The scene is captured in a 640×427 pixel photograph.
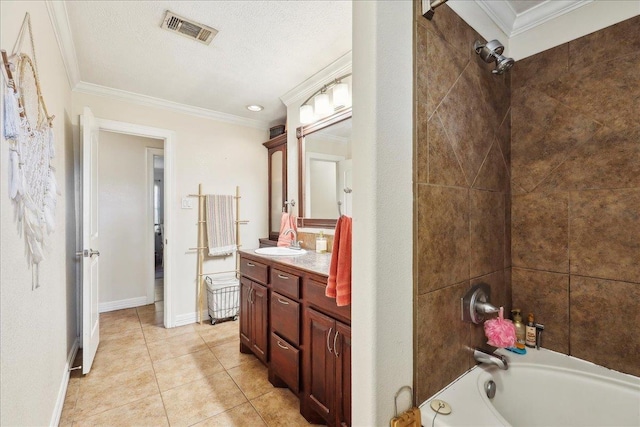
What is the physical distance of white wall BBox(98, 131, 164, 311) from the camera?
3479mm

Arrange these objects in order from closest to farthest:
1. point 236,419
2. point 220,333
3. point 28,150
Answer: point 28,150 → point 236,419 → point 220,333

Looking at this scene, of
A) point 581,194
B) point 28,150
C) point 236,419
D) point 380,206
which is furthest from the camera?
point 236,419

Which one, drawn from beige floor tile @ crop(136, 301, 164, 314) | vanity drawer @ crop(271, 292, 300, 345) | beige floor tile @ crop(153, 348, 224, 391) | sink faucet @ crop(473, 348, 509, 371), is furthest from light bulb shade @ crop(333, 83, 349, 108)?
beige floor tile @ crop(136, 301, 164, 314)

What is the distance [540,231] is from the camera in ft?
5.08

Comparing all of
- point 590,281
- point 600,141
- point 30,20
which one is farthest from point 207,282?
point 600,141

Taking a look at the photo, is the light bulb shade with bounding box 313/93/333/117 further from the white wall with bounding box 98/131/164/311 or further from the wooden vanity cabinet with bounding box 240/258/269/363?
the white wall with bounding box 98/131/164/311

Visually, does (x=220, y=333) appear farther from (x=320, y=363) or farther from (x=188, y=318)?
(x=320, y=363)

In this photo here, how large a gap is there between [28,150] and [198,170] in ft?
6.77

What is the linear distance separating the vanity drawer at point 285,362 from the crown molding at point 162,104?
251cm

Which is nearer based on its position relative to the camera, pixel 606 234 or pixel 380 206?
pixel 380 206

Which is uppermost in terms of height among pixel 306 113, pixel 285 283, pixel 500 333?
pixel 306 113

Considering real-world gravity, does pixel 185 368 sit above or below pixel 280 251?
below

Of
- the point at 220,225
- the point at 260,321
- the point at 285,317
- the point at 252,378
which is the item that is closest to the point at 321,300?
Answer: the point at 285,317

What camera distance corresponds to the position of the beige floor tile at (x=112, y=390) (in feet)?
5.87
